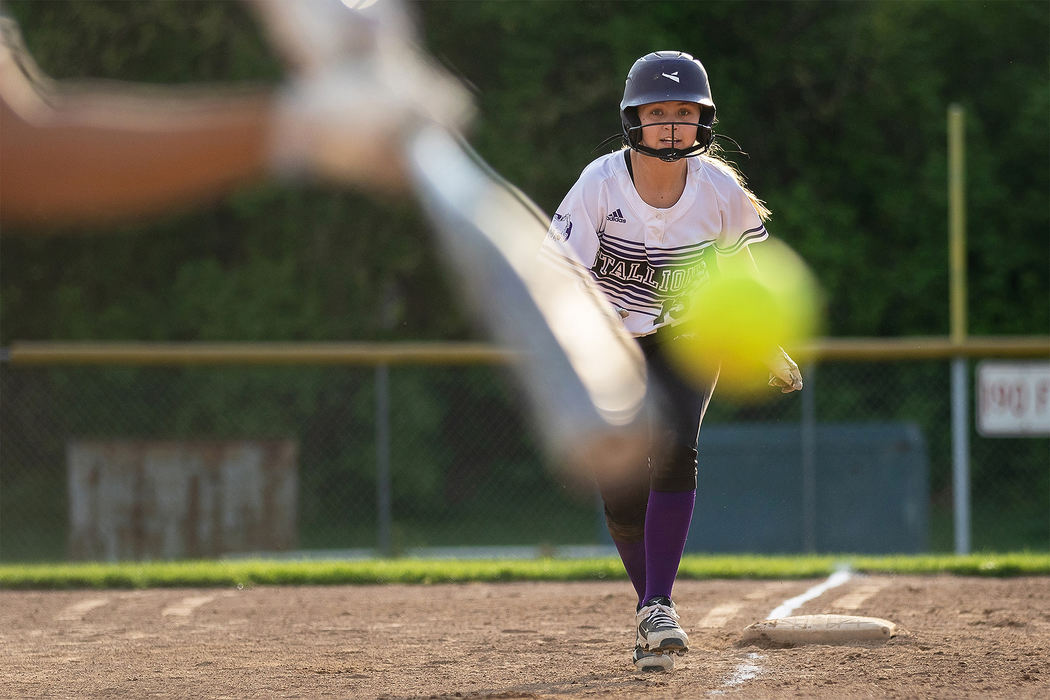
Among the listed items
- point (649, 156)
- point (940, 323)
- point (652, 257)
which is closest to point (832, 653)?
point (652, 257)

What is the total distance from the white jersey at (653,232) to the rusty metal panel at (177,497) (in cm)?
771

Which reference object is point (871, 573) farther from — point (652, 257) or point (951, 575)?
point (652, 257)

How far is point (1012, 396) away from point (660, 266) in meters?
6.81

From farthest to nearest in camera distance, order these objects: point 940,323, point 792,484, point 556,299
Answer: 1. point 940,323
2. point 792,484
3. point 556,299

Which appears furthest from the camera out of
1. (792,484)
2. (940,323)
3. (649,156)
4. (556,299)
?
(940,323)

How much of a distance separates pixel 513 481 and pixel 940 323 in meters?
6.07

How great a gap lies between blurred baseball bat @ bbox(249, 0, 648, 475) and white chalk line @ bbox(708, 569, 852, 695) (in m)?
2.74

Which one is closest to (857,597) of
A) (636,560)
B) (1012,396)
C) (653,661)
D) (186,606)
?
(636,560)

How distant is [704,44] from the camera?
16.3 meters

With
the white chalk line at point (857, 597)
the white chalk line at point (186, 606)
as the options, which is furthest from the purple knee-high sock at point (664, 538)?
the white chalk line at point (186, 606)

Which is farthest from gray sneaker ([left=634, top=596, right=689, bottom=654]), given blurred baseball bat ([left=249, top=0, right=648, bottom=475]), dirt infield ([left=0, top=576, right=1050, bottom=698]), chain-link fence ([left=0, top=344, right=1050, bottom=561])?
chain-link fence ([left=0, top=344, right=1050, bottom=561])

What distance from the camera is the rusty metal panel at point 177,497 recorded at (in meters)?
11.7

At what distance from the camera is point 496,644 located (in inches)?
205

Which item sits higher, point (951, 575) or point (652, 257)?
point (652, 257)
